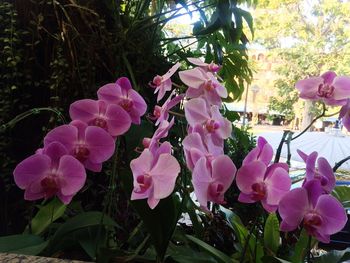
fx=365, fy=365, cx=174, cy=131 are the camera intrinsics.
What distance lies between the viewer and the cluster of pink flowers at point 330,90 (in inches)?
A: 20.6

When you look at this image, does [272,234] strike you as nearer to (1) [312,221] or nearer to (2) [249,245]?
(2) [249,245]

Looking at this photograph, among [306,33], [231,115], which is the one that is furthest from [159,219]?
[306,33]

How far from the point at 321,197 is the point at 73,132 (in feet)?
1.01

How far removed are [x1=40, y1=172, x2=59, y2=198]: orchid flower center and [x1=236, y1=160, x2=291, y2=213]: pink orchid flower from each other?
0.73ft

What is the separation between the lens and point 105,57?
922mm

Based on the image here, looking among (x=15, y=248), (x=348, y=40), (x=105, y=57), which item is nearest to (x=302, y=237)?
(x=15, y=248)

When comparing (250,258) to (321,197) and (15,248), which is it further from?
(15,248)

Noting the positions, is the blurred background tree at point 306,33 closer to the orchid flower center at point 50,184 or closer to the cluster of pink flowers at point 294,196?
the cluster of pink flowers at point 294,196

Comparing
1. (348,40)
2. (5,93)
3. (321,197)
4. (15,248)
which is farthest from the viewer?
(348,40)

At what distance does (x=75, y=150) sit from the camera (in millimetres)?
463

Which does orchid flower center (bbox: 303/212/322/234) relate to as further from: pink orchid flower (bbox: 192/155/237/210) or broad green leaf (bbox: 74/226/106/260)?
broad green leaf (bbox: 74/226/106/260)

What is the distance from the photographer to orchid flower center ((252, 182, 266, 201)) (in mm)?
430

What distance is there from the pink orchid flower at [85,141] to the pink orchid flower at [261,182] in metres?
0.17

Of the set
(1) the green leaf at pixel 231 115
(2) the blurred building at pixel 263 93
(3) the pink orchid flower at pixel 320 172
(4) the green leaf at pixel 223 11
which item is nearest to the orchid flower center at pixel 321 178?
(3) the pink orchid flower at pixel 320 172
